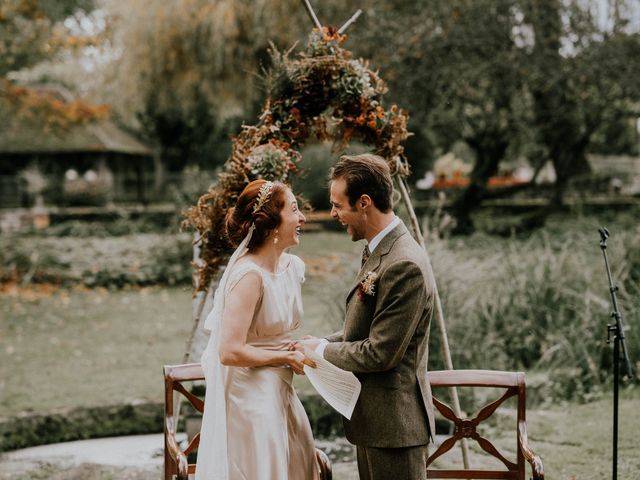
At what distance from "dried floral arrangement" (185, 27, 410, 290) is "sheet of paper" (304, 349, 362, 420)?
150 cm

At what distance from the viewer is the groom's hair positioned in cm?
329

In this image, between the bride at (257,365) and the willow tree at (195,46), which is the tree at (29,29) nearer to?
the willow tree at (195,46)

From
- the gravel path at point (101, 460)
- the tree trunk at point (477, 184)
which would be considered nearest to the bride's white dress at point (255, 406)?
the gravel path at point (101, 460)

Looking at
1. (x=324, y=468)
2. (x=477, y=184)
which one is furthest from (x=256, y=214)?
(x=477, y=184)

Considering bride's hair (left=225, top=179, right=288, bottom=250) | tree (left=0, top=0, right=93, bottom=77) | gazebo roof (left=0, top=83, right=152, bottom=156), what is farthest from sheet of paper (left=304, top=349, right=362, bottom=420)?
gazebo roof (left=0, top=83, right=152, bottom=156)

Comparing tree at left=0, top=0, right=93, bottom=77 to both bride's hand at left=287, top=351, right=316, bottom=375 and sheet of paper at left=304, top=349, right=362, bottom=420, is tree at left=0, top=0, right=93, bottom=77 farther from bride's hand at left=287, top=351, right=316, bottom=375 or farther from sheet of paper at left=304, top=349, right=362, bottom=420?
sheet of paper at left=304, top=349, right=362, bottom=420

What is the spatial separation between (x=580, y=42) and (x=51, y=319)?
1100 centimetres

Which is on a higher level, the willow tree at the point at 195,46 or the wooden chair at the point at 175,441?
the willow tree at the point at 195,46

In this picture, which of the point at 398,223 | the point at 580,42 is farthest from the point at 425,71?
the point at 398,223

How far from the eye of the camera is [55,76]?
37594 mm

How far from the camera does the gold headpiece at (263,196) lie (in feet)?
11.5

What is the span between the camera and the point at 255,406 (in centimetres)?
358

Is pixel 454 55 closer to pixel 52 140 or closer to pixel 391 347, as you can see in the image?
pixel 391 347

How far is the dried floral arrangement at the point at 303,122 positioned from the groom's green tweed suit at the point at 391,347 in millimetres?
1551
